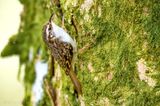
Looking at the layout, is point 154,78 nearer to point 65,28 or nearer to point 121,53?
point 121,53

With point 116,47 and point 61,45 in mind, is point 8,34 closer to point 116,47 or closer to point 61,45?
point 61,45

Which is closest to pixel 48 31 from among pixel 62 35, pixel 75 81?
pixel 62 35

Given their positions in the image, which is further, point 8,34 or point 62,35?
point 8,34

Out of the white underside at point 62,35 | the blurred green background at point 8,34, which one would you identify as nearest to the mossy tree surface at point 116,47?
the white underside at point 62,35

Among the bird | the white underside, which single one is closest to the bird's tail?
the bird

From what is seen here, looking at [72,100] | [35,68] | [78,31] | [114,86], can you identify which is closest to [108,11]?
[78,31]

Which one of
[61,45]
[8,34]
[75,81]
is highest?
[61,45]
